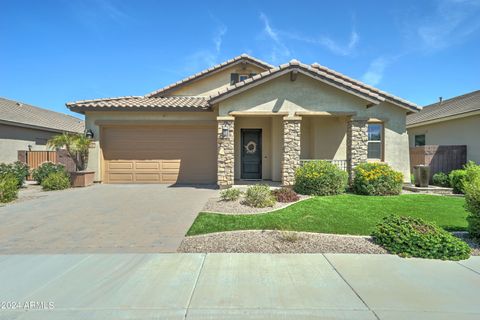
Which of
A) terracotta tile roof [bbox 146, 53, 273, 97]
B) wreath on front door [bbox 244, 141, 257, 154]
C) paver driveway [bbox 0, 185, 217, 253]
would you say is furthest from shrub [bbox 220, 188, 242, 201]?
terracotta tile roof [bbox 146, 53, 273, 97]

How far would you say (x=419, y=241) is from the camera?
15.3 feet

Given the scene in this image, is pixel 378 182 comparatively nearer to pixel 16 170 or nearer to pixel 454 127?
pixel 454 127

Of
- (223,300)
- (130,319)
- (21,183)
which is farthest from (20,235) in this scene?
(21,183)

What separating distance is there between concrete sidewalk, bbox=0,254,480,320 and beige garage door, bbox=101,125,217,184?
8.72 m

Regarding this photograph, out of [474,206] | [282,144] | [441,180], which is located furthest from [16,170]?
[441,180]

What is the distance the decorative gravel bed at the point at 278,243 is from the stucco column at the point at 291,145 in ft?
18.4

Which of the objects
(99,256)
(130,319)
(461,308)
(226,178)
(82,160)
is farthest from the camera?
(82,160)

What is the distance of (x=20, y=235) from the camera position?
5617mm

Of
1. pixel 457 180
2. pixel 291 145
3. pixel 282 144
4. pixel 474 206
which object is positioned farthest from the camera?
pixel 282 144

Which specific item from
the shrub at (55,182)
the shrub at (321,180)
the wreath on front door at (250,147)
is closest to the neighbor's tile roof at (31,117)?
the shrub at (55,182)

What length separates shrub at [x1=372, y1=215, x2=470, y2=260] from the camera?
14.8ft

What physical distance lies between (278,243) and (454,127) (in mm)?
16762

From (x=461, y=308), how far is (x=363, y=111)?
9.37 meters

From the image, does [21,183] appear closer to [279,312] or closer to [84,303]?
[84,303]
